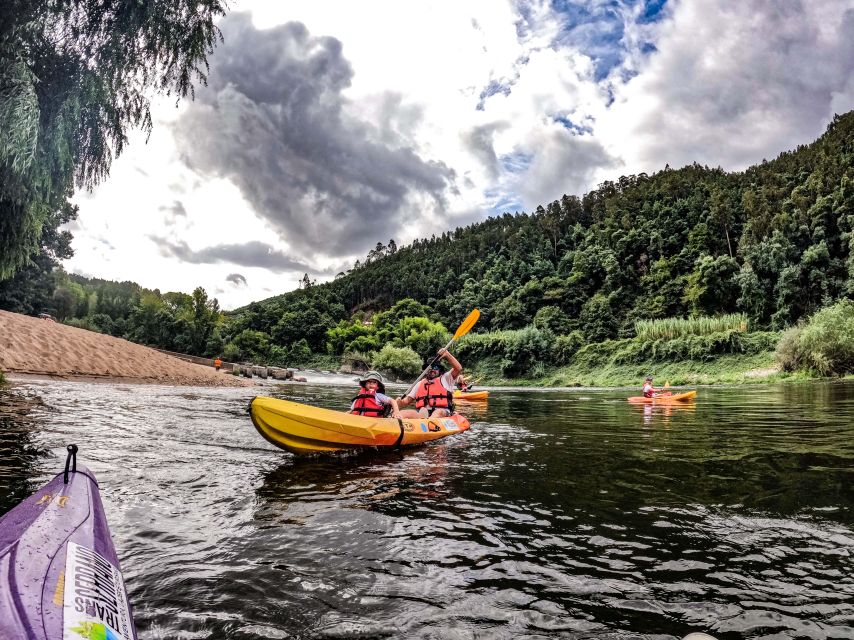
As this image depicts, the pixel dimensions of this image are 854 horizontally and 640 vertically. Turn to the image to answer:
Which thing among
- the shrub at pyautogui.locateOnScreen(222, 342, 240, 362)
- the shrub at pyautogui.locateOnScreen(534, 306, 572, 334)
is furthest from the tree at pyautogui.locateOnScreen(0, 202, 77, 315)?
the shrub at pyautogui.locateOnScreen(534, 306, 572, 334)

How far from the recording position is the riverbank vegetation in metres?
42.9

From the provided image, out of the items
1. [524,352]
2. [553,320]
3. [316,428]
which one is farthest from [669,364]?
[316,428]

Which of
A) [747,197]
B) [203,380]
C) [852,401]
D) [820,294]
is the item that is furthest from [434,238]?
[852,401]

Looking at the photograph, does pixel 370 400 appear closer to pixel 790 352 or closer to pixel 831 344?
pixel 831 344

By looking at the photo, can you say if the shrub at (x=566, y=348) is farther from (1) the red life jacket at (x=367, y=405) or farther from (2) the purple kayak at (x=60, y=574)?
(2) the purple kayak at (x=60, y=574)

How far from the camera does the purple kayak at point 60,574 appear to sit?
1559 millimetres

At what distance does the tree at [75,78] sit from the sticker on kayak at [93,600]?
20.6 ft

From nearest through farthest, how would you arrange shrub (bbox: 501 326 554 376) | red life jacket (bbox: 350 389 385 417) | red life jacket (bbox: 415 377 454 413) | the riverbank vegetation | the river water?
1. the river water
2. red life jacket (bbox: 350 389 385 417)
3. red life jacket (bbox: 415 377 454 413)
4. the riverbank vegetation
5. shrub (bbox: 501 326 554 376)

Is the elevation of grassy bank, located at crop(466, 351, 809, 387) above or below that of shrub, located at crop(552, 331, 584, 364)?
below

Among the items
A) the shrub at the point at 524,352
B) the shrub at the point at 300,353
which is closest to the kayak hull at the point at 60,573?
the shrub at the point at 524,352

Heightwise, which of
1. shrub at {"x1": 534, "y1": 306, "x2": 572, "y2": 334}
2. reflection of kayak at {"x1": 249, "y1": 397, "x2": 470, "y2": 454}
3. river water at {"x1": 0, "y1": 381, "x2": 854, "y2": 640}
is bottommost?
river water at {"x1": 0, "y1": 381, "x2": 854, "y2": 640}

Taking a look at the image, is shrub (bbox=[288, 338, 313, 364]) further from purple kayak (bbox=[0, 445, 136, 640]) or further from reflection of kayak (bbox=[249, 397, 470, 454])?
purple kayak (bbox=[0, 445, 136, 640])

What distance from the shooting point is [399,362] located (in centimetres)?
5772

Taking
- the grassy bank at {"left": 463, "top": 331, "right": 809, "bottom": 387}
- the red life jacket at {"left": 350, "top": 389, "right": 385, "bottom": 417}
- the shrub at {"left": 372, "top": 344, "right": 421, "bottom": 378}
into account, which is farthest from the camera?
the shrub at {"left": 372, "top": 344, "right": 421, "bottom": 378}
